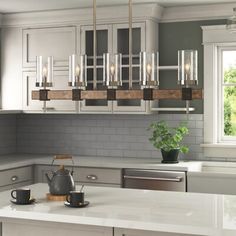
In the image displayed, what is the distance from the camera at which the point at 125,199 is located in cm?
349

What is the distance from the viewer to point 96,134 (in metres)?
6.12

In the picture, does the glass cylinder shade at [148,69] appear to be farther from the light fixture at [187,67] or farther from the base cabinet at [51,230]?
the base cabinet at [51,230]

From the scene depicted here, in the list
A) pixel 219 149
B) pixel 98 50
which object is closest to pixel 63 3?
pixel 98 50

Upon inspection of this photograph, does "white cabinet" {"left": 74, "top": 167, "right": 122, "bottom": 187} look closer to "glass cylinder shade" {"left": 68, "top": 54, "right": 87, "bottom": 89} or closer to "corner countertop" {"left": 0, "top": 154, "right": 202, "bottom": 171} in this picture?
"corner countertop" {"left": 0, "top": 154, "right": 202, "bottom": 171}

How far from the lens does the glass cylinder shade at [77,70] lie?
3.25 metres

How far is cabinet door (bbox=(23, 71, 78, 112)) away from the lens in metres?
5.82

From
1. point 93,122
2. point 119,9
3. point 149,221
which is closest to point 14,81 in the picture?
point 93,122

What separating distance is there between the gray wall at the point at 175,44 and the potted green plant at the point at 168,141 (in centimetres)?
47

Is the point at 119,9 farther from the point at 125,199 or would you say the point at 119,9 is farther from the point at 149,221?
the point at 149,221

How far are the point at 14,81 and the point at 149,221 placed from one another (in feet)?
12.2

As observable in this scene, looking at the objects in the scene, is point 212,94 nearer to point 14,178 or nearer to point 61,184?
point 14,178

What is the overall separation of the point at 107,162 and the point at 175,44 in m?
1.53

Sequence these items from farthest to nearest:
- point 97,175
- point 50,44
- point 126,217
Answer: point 50,44 < point 97,175 < point 126,217

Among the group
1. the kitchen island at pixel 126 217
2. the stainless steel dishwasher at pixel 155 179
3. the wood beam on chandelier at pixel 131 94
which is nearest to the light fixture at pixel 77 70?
the wood beam on chandelier at pixel 131 94
